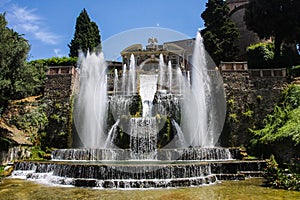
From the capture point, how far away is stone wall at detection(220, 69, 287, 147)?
16558 mm

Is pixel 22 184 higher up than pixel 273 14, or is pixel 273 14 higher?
pixel 273 14

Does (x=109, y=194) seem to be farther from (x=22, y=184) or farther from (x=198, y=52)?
(x=198, y=52)

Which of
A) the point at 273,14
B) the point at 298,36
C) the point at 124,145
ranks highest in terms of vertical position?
the point at 273,14

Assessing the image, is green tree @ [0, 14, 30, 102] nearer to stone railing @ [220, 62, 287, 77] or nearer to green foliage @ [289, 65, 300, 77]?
stone railing @ [220, 62, 287, 77]

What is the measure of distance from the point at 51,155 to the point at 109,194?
796 centimetres

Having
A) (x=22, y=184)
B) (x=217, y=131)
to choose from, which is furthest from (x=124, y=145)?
(x=22, y=184)

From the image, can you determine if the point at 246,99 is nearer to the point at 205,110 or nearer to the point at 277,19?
the point at 205,110

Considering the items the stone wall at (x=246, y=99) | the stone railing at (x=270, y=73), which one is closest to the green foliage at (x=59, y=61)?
the stone wall at (x=246, y=99)

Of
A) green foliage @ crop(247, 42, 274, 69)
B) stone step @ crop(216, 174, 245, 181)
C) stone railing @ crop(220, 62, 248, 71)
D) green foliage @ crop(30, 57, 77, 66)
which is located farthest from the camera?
green foliage @ crop(30, 57, 77, 66)

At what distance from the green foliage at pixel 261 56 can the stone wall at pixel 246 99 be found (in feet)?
12.4

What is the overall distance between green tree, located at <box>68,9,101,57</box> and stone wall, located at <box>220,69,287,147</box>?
18.6m

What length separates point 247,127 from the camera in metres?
16.6

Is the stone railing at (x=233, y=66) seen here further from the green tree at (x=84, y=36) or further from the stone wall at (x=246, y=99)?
the green tree at (x=84, y=36)

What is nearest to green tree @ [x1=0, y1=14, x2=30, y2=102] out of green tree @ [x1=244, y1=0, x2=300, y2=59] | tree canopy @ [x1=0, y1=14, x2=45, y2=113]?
tree canopy @ [x1=0, y1=14, x2=45, y2=113]
